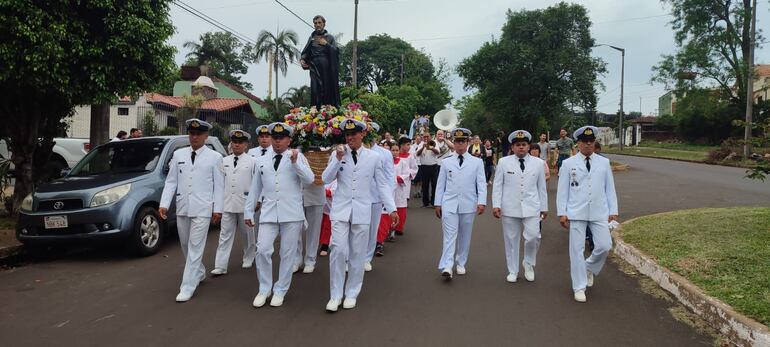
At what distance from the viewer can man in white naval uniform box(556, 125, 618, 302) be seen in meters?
5.99

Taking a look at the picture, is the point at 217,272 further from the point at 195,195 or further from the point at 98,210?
the point at 98,210

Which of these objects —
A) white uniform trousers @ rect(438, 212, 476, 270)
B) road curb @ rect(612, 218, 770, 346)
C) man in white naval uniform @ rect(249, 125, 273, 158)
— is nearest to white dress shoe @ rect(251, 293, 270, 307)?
man in white naval uniform @ rect(249, 125, 273, 158)

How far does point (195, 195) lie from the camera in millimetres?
6152

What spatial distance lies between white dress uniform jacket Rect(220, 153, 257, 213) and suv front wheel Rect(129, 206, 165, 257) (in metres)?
1.54

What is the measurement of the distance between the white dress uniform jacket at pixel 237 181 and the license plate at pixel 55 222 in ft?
7.38

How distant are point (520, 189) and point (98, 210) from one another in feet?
17.9

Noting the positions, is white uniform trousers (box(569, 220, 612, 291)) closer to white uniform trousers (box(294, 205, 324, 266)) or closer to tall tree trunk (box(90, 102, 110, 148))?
white uniform trousers (box(294, 205, 324, 266))

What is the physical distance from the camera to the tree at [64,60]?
7.95 meters

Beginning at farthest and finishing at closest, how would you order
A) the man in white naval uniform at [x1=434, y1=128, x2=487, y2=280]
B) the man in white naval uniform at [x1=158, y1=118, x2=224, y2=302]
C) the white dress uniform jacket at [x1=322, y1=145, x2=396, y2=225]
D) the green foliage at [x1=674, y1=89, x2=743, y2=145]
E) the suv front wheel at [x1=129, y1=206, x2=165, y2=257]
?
the green foliage at [x1=674, y1=89, x2=743, y2=145], the suv front wheel at [x1=129, y1=206, x2=165, y2=257], the man in white naval uniform at [x1=434, y1=128, x2=487, y2=280], the man in white naval uniform at [x1=158, y1=118, x2=224, y2=302], the white dress uniform jacket at [x1=322, y1=145, x2=396, y2=225]

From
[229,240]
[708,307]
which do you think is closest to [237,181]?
[229,240]

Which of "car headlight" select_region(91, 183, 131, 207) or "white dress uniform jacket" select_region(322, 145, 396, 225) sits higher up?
"white dress uniform jacket" select_region(322, 145, 396, 225)

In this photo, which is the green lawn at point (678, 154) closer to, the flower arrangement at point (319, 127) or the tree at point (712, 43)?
the tree at point (712, 43)

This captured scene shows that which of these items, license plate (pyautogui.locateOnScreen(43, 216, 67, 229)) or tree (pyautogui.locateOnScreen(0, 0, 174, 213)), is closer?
license plate (pyautogui.locateOnScreen(43, 216, 67, 229))

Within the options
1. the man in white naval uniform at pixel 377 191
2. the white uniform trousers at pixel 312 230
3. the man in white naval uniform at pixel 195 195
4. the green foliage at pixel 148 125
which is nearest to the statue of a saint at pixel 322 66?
the man in white naval uniform at pixel 377 191
